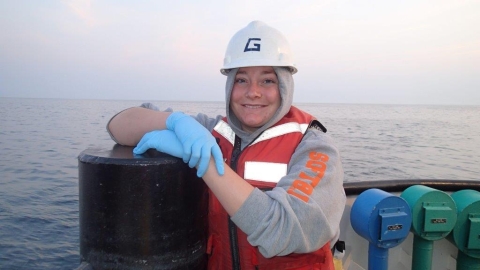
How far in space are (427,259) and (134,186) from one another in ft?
9.67

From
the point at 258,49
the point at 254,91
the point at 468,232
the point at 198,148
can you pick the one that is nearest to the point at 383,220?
the point at 468,232

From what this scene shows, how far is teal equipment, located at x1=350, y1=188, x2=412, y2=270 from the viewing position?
309cm

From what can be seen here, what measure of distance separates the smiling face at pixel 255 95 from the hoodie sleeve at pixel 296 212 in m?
0.44

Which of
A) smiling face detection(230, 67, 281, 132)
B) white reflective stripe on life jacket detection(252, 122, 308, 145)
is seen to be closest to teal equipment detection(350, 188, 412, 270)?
white reflective stripe on life jacket detection(252, 122, 308, 145)

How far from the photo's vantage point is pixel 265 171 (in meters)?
2.03

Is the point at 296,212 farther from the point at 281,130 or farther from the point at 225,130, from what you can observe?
the point at 225,130

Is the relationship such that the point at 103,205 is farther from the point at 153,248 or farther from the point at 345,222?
the point at 345,222

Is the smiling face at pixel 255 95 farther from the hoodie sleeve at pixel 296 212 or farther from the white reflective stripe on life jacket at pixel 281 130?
the hoodie sleeve at pixel 296 212

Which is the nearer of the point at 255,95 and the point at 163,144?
the point at 163,144

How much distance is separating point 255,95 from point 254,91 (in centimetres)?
2

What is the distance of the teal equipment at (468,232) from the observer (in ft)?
10.8

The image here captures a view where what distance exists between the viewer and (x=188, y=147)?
1643 mm

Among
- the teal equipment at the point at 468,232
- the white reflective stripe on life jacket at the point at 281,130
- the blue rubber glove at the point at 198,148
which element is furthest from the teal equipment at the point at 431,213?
the blue rubber glove at the point at 198,148

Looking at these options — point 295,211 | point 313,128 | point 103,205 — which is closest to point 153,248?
point 103,205
